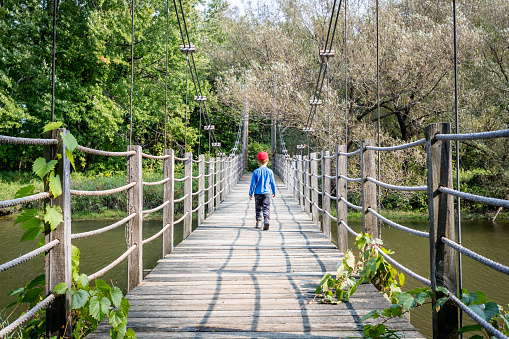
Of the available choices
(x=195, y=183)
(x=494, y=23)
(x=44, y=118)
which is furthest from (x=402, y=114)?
(x=44, y=118)

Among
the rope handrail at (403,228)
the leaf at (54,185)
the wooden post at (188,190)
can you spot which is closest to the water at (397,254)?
the wooden post at (188,190)

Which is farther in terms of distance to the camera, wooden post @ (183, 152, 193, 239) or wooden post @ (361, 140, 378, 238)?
wooden post @ (183, 152, 193, 239)

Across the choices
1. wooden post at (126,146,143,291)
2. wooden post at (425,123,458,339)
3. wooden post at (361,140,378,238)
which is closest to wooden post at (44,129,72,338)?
wooden post at (126,146,143,291)

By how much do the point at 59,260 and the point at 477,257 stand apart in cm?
165

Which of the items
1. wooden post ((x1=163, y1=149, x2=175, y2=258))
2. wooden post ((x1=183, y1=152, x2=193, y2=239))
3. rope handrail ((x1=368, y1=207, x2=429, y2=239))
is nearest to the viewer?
rope handrail ((x1=368, y1=207, x2=429, y2=239))

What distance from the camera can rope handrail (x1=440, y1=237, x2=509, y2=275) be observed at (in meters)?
1.36

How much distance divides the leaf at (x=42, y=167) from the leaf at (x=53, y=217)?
14 centimetres

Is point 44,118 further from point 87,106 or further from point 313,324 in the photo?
point 313,324

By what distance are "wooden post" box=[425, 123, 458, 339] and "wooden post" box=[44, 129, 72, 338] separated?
5.16ft

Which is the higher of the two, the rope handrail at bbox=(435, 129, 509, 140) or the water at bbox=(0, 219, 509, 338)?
the rope handrail at bbox=(435, 129, 509, 140)

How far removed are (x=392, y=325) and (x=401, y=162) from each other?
9751 millimetres

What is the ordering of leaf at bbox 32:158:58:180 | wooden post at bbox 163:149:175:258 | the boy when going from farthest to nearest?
the boy, wooden post at bbox 163:149:175:258, leaf at bbox 32:158:58:180

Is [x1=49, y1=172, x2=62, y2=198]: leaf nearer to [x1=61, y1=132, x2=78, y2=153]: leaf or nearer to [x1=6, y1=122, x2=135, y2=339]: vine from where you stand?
[x1=6, y1=122, x2=135, y2=339]: vine

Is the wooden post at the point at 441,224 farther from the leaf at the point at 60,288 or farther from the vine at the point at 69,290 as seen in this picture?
the leaf at the point at 60,288
